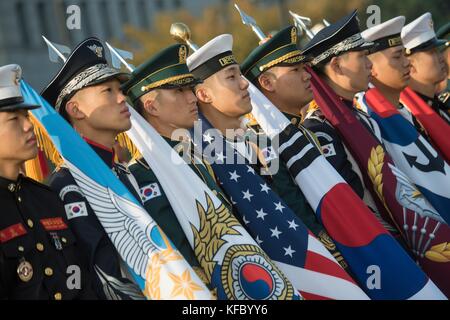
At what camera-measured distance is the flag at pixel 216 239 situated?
5930 millimetres

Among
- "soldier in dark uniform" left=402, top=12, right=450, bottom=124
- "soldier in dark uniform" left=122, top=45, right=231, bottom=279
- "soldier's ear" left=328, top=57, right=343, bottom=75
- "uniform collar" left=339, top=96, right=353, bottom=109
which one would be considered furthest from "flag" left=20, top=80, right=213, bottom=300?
"soldier in dark uniform" left=402, top=12, right=450, bottom=124

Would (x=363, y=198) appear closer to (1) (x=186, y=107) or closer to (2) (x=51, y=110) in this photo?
(1) (x=186, y=107)

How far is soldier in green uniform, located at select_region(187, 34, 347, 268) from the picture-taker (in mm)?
6906

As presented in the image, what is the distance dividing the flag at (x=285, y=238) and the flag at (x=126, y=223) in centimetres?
91

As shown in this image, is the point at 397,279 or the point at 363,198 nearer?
the point at 397,279

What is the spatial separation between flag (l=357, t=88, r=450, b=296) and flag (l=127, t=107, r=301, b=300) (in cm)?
137

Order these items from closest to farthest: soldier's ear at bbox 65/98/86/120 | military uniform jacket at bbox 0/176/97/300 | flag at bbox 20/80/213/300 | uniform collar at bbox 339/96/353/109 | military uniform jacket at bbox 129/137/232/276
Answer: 1. military uniform jacket at bbox 0/176/97/300
2. flag at bbox 20/80/213/300
3. military uniform jacket at bbox 129/137/232/276
4. soldier's ear at bbox 65/98/86/120
5. uniform collar at bbox 339/96/353/109

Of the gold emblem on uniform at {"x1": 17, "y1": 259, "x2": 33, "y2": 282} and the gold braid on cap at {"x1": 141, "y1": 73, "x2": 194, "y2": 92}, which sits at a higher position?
the gold braid on cap at {"x1": 141, "y1": 73, "x2": 194, "y2": 92}

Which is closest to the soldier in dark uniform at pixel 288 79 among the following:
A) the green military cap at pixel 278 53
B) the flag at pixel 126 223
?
the green military cap at pixel 278 53

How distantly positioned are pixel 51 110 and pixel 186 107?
0.91m

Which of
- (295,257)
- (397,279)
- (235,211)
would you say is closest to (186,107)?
(235,211)

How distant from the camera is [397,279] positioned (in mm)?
6566

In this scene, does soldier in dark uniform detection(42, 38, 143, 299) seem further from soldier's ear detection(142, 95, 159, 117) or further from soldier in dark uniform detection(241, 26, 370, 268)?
soldier in dark uniform detection(241, 26, 370, 268)

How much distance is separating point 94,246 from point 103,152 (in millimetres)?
702
